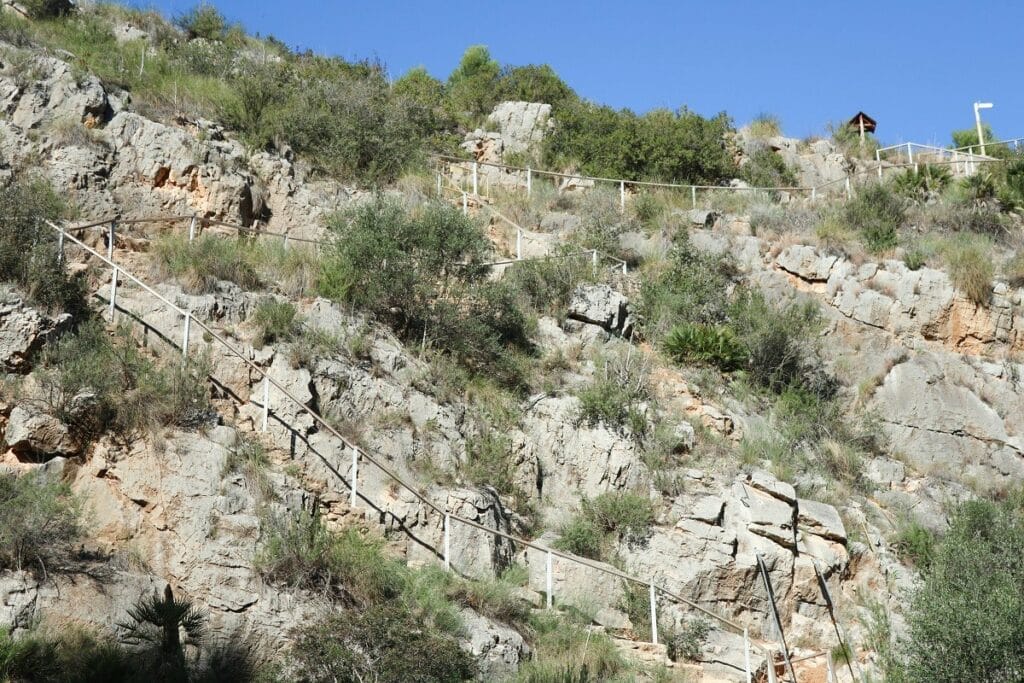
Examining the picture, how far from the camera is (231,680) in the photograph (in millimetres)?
10484

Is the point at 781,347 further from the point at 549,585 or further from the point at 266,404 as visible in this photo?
the point at 266,404

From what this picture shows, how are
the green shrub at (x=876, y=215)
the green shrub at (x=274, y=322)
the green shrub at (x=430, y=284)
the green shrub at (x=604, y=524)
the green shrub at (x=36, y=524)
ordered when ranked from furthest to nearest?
1. the green shrub at (x=876, y=215)
2. the green shrub at (x=430, y=284)
3. the green shrub at (x=274, y=322)
4. the green shrub at (x=604, y=524)
5. the green shrub at (x=36, y=524)

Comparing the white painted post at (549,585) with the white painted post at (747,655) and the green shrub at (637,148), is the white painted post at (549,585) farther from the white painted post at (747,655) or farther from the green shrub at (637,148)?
the green shrub at (637,148)

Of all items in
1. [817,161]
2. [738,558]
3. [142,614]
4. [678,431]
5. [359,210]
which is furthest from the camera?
[817,161]

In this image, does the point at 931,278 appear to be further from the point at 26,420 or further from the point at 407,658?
the point at 26,420

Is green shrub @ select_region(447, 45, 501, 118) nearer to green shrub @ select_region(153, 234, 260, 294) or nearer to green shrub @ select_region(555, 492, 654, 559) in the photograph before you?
green shrub @ select_region(153, 234, 260, 294)

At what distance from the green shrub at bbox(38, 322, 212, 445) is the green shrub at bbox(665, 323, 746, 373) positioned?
27.3 ft

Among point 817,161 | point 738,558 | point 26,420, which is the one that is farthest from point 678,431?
point 817,161

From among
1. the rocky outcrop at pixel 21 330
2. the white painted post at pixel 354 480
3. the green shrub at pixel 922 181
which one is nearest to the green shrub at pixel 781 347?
the green shrub at pixel 922 181

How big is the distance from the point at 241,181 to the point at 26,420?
24.3 ft

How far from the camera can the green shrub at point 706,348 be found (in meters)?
18.0

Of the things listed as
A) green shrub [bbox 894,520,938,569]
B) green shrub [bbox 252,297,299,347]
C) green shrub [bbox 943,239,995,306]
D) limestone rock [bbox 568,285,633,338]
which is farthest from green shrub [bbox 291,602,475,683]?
green shrub [bbox 943,239,995,306]

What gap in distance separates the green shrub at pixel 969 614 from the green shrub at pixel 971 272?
6.29m

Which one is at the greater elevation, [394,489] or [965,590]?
[394,489]
